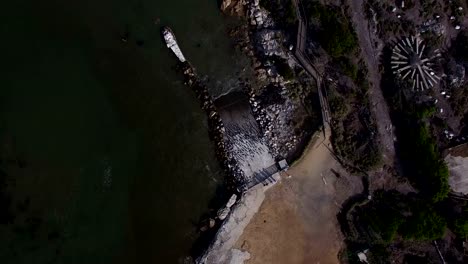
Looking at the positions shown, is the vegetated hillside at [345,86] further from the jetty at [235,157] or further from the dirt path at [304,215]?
the jetty at [235,157]

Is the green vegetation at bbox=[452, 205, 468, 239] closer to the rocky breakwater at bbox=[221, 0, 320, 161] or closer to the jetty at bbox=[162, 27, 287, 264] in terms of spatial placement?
the rocky breakwater at bbox=[221, 0, 320, 161]

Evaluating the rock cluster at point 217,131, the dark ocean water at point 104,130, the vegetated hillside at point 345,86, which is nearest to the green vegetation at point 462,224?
the vegetated hillside at point 345,86

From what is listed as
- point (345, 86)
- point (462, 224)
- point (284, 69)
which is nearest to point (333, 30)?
point (345, 86)

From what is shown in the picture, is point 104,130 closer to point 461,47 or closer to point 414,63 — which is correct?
point 414,63

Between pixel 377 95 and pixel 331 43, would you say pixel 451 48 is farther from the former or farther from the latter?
pixel 331 43

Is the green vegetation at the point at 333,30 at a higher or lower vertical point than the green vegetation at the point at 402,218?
higher

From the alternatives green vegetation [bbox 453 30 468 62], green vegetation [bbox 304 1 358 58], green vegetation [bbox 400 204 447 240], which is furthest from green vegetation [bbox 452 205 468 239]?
green vegetation [bbox 304 1 358 58]
